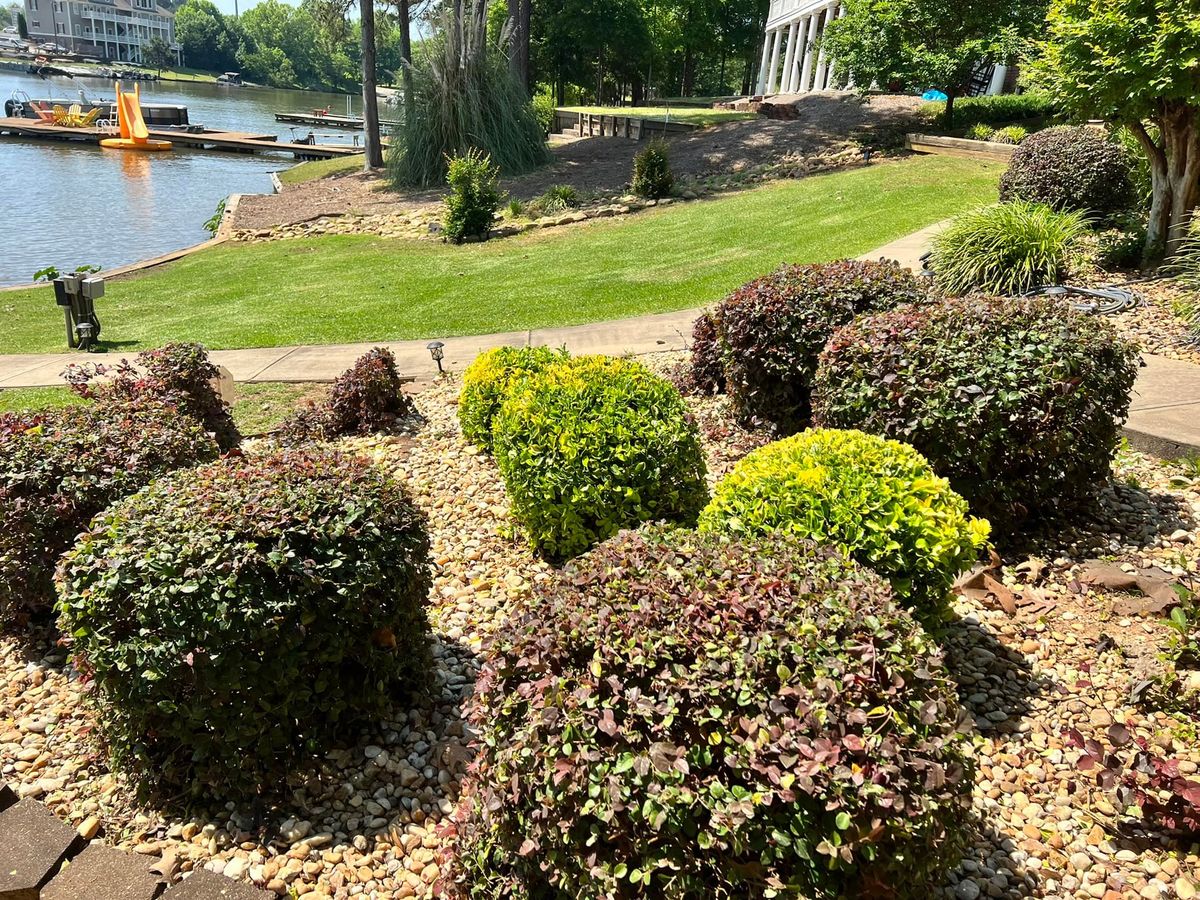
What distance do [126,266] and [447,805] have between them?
714 inches

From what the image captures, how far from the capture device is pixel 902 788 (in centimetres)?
199

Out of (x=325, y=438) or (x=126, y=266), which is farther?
(x=126, y=266)

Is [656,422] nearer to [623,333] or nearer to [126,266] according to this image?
[623,333]

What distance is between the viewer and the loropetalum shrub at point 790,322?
545 centimetres

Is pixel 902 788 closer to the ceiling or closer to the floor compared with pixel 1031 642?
closer to the ceiling

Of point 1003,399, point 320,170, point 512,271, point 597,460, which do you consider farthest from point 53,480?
point 320,170

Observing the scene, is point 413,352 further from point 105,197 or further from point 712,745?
point 105,197

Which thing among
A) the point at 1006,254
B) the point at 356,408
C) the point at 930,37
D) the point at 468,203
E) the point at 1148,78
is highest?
the point at 930,37

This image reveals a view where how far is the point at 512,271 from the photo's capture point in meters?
14.1

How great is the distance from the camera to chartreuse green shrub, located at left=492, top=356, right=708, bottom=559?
4.23 m

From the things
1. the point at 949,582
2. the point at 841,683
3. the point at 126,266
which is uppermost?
the point at 841,683

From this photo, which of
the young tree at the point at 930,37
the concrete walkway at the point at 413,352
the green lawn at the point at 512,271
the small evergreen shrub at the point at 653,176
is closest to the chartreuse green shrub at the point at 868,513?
the concrete walkway at the point at 413,352

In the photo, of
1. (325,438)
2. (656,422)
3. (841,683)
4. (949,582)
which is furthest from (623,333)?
(841,683)

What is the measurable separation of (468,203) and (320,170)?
15831 mm
